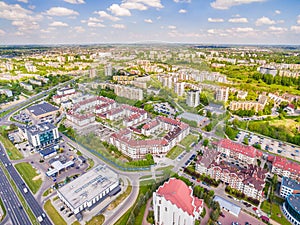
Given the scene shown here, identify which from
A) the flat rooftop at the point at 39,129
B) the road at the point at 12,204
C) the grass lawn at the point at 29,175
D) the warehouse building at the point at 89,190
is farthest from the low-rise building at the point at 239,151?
the flat rooftop at the point at 39,129

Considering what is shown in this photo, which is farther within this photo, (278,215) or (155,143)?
(155,143)

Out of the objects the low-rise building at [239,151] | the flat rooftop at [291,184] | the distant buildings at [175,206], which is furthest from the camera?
the low-rise building at [239,151]

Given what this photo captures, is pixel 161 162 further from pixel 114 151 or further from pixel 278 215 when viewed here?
pixel 278 215

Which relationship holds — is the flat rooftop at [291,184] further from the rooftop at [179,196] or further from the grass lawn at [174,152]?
the grass lawn at [174,152]

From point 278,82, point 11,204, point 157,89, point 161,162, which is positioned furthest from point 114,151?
point 278,82

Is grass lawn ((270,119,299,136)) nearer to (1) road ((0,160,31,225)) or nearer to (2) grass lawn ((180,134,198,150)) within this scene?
(2) grass lawn ((180,134,198,150))

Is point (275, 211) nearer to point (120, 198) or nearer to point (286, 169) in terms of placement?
point (286, 169)

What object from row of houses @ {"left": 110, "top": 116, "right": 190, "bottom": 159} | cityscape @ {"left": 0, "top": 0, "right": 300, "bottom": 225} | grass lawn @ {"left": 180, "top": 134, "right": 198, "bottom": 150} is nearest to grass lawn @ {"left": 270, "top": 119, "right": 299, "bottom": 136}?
cityscape @ {"left": 0, "top": 0, "right": 300, "bottom": 225}
